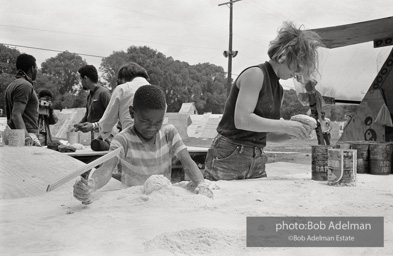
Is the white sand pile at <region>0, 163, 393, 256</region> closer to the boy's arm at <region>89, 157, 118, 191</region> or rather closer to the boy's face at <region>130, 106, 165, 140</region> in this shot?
the boy's arm at <region>89, 157, 118, 191</region>

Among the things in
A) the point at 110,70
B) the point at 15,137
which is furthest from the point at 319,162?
the point at 110,70

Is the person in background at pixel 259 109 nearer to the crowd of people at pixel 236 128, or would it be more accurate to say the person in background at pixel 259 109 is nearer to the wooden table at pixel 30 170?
the crowd of people at pixel 236 128

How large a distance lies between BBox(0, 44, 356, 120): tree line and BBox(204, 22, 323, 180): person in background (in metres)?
16.0

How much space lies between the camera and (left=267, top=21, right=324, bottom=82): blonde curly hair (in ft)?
A: 5.67

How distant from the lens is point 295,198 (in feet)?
4.45

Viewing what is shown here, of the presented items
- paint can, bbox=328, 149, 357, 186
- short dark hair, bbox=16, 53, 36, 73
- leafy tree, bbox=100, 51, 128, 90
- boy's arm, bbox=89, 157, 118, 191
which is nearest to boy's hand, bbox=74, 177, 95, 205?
boy's arm, bbox=89, 157, 118, 191

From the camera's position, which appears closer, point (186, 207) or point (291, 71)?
point (186, 207)

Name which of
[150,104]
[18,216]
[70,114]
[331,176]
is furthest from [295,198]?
[70,114]

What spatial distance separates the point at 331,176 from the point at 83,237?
1.16 m

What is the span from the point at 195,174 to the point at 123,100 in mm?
1499

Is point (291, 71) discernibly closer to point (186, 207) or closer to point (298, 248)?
point (186, 207)

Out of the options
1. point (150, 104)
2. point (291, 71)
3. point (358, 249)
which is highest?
point (291, 71)

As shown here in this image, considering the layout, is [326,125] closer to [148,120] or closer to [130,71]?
[148,120]

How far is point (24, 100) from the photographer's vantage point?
3176 mm
